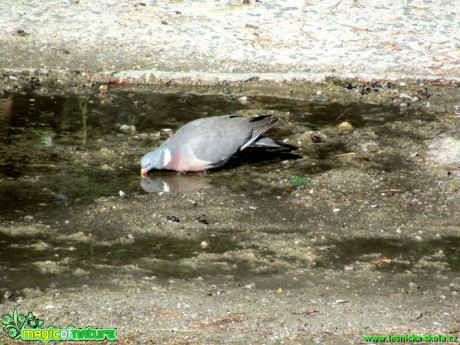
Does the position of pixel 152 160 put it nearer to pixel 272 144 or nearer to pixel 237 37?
pixel 272 144

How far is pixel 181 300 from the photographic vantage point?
15.7 feet

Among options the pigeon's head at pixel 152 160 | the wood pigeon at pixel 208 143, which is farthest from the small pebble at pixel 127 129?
the pigeon's head at pixel 152 160

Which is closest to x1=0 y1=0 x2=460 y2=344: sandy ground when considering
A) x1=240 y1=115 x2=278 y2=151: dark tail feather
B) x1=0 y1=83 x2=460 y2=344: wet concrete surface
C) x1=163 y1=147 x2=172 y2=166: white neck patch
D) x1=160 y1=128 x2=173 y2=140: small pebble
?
x1=0 y1=83 x2=460 y2=344: wet concrete surface

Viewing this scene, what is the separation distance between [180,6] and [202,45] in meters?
0.98

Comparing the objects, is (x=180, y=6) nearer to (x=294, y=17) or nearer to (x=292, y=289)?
(x=294, y=17)

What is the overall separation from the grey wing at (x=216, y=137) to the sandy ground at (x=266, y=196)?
0.62 feet

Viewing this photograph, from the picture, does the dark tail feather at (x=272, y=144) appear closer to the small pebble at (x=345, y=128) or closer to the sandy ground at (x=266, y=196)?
the sandy ground at (x=266, y=196)

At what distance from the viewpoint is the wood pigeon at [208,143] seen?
671 cm

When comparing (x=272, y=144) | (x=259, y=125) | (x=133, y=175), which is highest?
(x=259, y=125)

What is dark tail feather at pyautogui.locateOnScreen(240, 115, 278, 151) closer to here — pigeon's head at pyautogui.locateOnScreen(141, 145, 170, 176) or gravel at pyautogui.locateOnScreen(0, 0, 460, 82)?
pigeon's head at pyautogui.locateOnScreen(141, 145, 170, 176)

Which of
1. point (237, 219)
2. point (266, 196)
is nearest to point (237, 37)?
point (266, 196)

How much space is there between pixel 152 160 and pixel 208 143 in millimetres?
499


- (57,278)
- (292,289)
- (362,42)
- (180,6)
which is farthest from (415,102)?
(57,278)

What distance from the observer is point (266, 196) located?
6445mm
